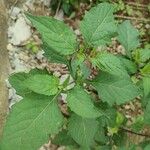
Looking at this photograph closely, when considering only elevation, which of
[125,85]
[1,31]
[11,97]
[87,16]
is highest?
[87,16]

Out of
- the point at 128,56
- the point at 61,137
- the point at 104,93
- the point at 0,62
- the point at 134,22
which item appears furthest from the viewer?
the point at 134,22

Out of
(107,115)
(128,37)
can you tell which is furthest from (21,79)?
(128,37)

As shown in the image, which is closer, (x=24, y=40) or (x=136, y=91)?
(x=136, y=91)

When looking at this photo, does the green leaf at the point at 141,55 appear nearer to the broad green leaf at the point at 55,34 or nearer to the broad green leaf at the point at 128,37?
the broad green leaf at the point at 128,37

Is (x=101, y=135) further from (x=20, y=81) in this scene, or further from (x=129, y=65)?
(x=20, y=81)

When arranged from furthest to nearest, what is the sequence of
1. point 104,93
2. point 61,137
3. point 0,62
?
point 0,62 → point 61,137 → point 104,93

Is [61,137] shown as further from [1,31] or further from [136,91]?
[1,31]

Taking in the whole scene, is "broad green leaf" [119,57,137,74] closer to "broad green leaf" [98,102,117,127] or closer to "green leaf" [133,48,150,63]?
"green leaf" [133,48,150,63]

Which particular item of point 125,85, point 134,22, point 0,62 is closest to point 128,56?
point 125,85
